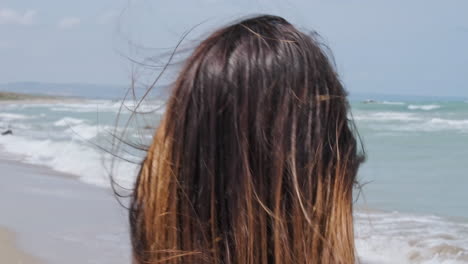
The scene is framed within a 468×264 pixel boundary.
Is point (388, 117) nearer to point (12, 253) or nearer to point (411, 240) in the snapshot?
point (411, 240)

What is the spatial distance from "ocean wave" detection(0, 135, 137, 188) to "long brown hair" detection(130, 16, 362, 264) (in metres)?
6.04

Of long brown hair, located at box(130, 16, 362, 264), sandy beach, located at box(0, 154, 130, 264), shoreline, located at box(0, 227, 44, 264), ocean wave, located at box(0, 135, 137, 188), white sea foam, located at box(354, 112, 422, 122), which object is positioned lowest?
white sea foam, located at box(354, 112, 422, 122)

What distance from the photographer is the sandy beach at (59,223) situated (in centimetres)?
450

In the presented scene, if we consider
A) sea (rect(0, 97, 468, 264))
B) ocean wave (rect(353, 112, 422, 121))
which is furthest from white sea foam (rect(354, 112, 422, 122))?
sea (rect(0, 97, 468, 264))

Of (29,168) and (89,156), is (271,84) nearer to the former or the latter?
(29,168)

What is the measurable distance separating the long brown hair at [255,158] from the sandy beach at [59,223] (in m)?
3.51

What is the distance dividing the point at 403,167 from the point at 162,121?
9044 mm

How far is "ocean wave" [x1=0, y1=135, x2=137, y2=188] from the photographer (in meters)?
8.42

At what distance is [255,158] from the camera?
1.01 metres

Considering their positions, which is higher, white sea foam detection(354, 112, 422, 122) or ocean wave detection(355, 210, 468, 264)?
ocean wave detection(355, 210, 468, 264)

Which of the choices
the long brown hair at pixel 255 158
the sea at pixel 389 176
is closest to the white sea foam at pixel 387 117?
the sea at pixel 389 176

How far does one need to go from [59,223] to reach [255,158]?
4.81 meters

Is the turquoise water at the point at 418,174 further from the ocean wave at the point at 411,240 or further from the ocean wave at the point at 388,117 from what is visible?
the ocean wave at the point at 388,117

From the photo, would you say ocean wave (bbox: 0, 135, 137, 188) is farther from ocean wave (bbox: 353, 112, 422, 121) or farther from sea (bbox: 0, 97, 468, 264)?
ocean wave (bbox: 353, 112, 422, 121)
